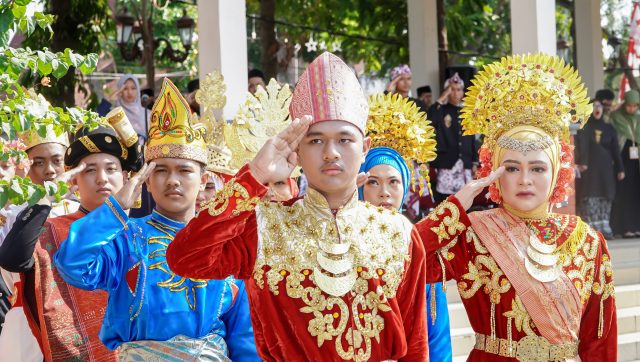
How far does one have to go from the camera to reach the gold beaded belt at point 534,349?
5223 millimetres

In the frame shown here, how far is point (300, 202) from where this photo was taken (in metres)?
4.37

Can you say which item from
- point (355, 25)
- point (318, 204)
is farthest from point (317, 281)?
point (355, 25)

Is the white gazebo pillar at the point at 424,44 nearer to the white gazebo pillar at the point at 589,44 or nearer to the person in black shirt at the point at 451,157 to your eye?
the white gazebo pillar at the point at 589,44

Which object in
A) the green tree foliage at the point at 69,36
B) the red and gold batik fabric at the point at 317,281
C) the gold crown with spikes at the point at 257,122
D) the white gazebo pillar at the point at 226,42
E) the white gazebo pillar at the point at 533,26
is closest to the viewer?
the red and gold batik fabric at the point at 317,281

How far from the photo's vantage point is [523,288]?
17.3 feet

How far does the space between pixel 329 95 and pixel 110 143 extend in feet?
6.29

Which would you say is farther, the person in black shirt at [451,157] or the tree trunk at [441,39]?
the tree trunk at [441,39]

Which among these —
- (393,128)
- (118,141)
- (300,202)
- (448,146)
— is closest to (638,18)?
(448,146)

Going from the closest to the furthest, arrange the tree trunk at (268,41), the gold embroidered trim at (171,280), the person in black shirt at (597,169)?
the gold embroidered trim at (171,280) < the person in black shirt at (597,169) < the tree trunk at (268,41)

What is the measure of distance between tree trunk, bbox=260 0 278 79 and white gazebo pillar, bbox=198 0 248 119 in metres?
7.00

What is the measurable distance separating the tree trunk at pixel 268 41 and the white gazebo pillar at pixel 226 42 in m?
7.00

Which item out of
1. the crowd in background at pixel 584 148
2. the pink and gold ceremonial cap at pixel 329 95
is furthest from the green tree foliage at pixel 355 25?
the pink and gold ceremonial cap at pixel 329 95

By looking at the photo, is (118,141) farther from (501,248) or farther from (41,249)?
(501,248)

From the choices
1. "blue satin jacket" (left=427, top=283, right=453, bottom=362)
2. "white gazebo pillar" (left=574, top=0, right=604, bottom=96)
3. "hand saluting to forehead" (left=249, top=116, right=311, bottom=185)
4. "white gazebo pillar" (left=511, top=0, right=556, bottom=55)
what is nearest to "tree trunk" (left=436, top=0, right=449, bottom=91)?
"white gazebo pillar" (left=574, top=0, right=604, bottom=96)
